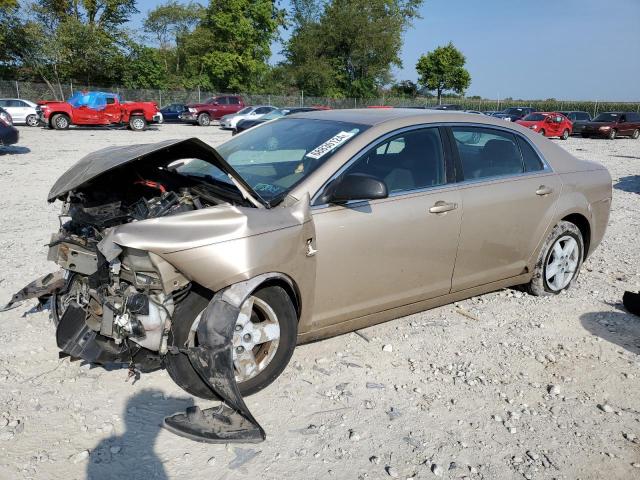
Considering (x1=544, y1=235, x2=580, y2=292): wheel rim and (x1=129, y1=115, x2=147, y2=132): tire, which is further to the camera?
(x1=129, y1=115, x2=147, y2=132): tire

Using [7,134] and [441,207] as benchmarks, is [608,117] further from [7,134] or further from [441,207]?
[441,207]

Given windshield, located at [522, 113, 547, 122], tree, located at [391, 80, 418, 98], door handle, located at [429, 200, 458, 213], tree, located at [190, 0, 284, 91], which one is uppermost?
tree, located at [190, 0, 284, 91]

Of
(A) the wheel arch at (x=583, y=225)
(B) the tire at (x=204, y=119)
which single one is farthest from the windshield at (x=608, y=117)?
(A) the wheel arch at (x=583, y=225)

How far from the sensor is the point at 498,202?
415 cm

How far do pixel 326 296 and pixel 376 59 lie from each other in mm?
56011

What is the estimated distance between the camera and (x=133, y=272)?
277cm

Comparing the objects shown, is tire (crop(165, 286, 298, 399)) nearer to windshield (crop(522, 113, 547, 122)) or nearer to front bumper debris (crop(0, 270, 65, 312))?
front bumper debris (crop(0, 270, 65, 312))

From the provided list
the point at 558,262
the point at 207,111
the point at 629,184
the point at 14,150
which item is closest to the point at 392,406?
the point at 558,262

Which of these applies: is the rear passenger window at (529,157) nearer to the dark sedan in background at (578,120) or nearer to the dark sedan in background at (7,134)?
the dark sedan in background at (7,134)

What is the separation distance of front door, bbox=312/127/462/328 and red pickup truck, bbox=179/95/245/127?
3139cm

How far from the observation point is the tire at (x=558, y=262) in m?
4.72

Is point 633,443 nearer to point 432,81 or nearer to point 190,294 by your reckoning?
point 190,294

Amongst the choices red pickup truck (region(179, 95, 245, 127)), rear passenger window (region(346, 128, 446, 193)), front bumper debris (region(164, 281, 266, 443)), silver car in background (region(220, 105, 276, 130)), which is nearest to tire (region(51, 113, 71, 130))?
silver car in background (region(220, 105, 276, 130))

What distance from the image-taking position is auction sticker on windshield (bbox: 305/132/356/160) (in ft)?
11.7
